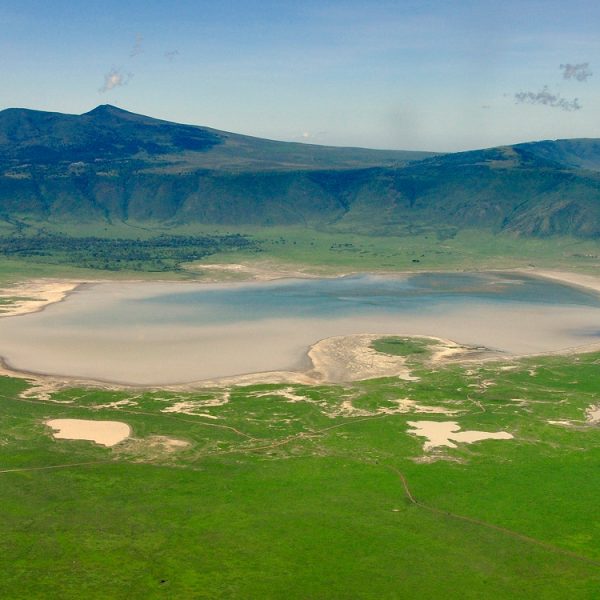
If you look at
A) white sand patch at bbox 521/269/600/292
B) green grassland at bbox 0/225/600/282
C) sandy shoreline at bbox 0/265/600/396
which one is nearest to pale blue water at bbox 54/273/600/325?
white sand patch at bbox 521/269/600/292

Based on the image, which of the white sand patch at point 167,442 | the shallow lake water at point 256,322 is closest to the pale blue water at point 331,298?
the shallow lake water at point 256,322

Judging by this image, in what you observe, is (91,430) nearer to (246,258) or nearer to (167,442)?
(167,442)

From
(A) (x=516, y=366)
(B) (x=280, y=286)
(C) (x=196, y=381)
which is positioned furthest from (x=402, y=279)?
(C) (x=196, y=381)

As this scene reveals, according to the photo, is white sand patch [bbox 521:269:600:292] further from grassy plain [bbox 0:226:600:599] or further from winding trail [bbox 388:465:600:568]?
winding trail [bbox 388:465:600:568]

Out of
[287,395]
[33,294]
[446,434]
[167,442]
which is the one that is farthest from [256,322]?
[446,434]

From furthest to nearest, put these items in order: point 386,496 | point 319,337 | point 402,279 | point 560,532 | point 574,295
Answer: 1. point 402,279
2. point 574,295
3. point 319,337
4. point 386,496
5. point 560,532

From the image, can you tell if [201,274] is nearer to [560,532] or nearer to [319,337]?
[319,337]
